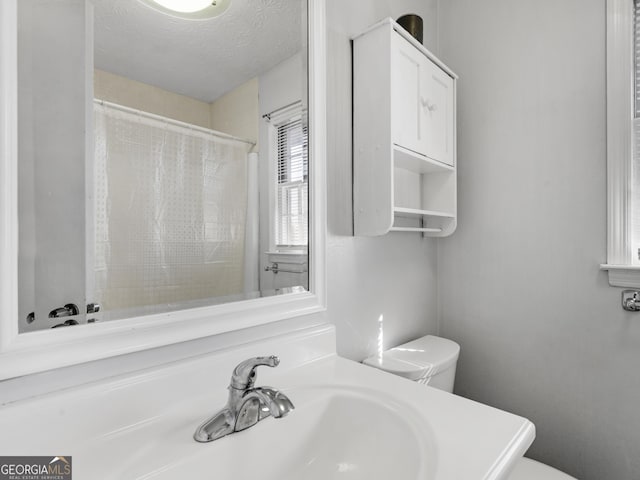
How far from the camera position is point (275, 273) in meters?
0.94

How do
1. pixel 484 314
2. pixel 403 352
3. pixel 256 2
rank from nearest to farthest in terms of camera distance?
pixel 256 2 < pixel 403 352 < pixel 484 314

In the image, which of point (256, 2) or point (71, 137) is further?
point (256, 2)

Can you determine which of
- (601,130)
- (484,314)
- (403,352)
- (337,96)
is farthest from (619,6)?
(403,352)

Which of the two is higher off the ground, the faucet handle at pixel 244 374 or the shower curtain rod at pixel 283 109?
the shower curtain rod at pixel 283 109

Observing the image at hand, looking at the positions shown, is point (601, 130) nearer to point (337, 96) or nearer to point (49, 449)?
point (337, 96)

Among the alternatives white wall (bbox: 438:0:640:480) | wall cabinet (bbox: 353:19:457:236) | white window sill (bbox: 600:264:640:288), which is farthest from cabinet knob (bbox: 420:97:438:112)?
white window sill (bbox: 600:264:640:288)

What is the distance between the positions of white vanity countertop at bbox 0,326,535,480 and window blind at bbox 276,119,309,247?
33cm

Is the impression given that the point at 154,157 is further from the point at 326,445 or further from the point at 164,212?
the point at 326,445

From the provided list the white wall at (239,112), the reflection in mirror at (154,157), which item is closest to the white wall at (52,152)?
the reflection in mirror at (154,157)

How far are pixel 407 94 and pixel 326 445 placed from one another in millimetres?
1040

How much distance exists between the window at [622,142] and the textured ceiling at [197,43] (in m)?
1.08

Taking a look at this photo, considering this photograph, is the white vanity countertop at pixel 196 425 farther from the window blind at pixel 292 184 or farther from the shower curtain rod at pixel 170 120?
the shower curtain rod at pixel 170 120

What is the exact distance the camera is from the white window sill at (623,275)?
1101 millimetres

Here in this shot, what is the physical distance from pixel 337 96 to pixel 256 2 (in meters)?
0.35
